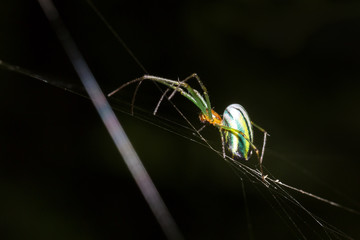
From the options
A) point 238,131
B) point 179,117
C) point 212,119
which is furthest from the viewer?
point 179,117

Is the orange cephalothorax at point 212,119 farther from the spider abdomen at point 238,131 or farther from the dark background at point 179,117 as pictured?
the dark background at point 179,117

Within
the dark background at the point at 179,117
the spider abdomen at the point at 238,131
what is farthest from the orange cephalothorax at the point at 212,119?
the dark background at the point at 179,117

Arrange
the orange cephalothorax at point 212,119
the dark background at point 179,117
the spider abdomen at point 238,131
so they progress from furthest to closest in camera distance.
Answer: the dark background at point 179,117 → the orange cephalothorax at point 212,119 → the spider abdomen at point 238,131

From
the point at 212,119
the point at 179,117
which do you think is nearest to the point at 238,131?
the point at 212,119

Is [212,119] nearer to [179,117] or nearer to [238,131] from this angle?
[238,131]

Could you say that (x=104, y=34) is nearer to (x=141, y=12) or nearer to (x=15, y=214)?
(x=141, y=12)

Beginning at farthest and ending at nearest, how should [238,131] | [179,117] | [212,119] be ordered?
[179,117] < [212,119] < [238,131]
